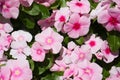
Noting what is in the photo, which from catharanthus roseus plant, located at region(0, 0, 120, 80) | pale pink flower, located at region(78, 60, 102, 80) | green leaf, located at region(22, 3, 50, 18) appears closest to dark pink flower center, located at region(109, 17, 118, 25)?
catharanthus roseus plant, located at region(0, 0, 120, 80)

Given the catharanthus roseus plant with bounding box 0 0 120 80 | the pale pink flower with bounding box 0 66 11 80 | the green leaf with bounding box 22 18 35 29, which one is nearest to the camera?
the pale pink flower with bounding box 0 66 11 80

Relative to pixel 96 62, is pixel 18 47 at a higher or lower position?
higher

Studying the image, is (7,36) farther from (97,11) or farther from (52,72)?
(97,11)

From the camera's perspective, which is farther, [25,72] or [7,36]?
[7,36]

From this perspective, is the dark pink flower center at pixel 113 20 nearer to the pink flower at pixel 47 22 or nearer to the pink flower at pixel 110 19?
the pink flower at pixel 110 19

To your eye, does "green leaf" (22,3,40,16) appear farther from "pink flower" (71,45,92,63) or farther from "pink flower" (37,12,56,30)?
"pink flower" (71,45,92,63)

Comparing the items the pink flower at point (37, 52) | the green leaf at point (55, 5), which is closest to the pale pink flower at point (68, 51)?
the pink flower at point (37, 52)

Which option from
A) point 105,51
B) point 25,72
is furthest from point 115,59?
point 25,72
